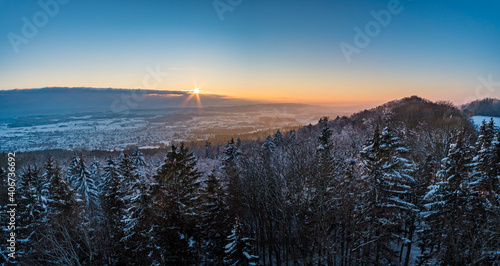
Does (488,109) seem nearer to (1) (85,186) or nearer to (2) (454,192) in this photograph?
(2) (454,192)

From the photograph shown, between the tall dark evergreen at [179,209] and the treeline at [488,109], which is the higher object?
the treeline at [488,109]

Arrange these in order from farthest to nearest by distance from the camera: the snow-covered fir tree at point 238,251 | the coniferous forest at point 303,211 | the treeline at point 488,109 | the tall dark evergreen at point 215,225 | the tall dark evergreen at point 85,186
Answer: the treeline at point 488,109 < the tall dark evergreen at point 85,186 < the tall dark evergreen at point 215,225 < the snow-covered fir tree at point 238,251 < the coniferous forest at point 303,211

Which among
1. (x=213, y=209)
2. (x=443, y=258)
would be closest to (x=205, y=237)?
(x=213, y=209)

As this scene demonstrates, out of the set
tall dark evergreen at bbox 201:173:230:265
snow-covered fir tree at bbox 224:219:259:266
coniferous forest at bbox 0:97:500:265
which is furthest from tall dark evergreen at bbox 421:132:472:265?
tall dark evergreen at bbox 201:173:230:265

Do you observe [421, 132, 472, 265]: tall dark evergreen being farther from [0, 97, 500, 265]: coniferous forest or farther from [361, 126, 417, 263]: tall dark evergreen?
[361, 126, 417, 263]: tall dark evergreen

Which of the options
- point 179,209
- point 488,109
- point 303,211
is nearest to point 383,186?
point 303,211

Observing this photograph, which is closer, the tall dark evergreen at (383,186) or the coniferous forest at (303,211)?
the coniferous forest at (303,211)

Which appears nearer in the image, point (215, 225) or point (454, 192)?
point (454, 192)

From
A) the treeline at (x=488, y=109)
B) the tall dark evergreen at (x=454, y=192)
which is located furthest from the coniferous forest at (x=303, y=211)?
the treeline at (x=488, y=109)

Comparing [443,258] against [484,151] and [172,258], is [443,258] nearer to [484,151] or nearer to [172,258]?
[484,151]

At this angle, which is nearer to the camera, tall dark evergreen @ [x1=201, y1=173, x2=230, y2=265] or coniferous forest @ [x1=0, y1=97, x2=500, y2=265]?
coniferous forest @ [x1=0, y1=97, x2=500, y2=265]

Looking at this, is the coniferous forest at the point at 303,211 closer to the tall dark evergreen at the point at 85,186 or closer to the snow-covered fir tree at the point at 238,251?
the snow-covered fir tree at the point at 238,251
